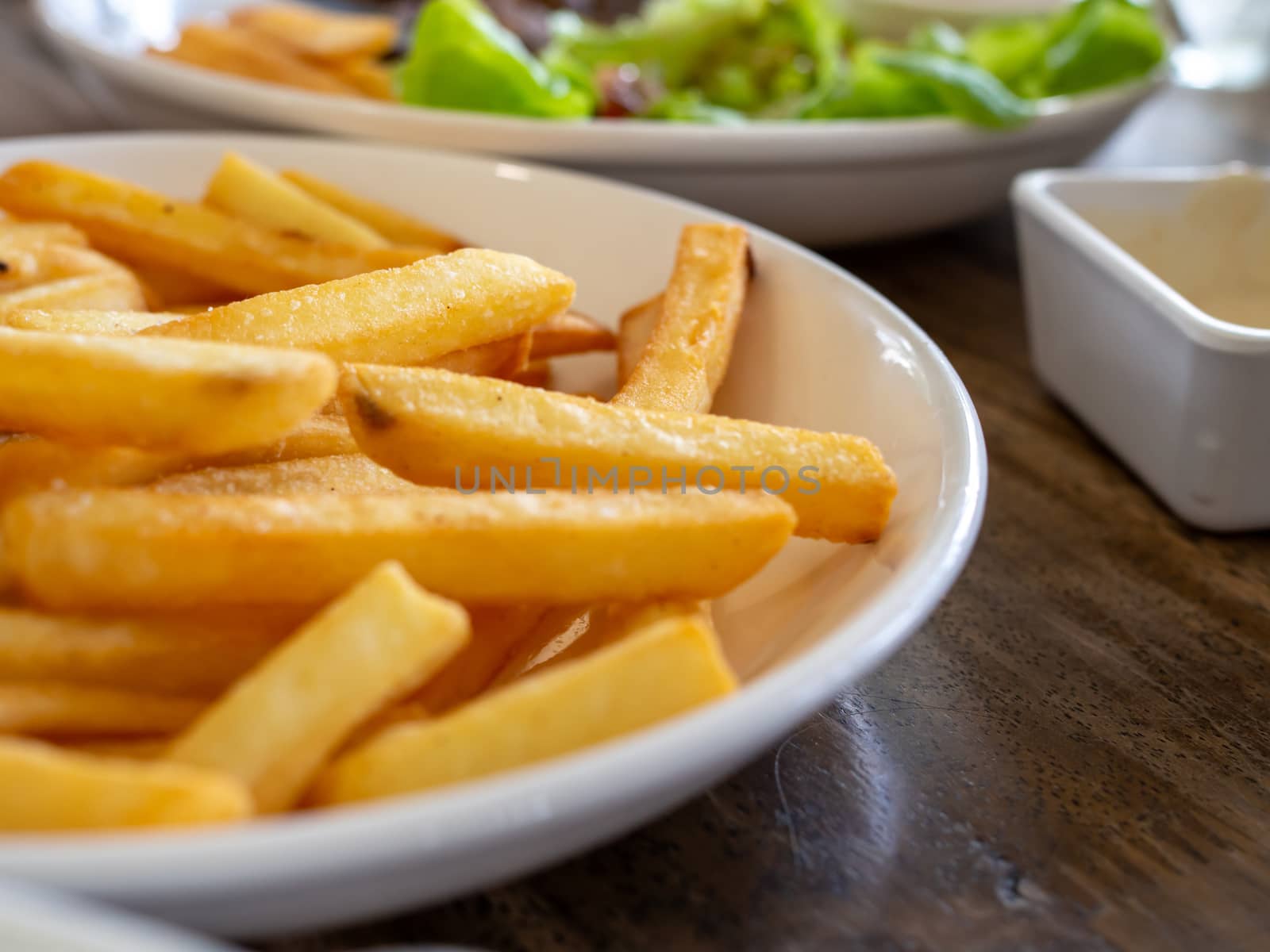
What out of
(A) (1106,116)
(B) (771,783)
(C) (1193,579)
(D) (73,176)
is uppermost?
(D) (73,176)

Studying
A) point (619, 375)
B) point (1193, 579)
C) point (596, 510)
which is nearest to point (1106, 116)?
point (1193, 579)

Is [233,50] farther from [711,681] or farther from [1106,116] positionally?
[711,681]

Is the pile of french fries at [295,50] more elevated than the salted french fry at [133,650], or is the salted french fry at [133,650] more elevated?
the pile of french fries at [295,50]

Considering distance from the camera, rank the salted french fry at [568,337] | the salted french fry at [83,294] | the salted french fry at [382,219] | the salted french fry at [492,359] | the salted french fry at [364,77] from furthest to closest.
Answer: the salted french fry at [364,77] < the salted french fry at [382,219] < the salted french fry at [568,337] < the salted french fry at [83,294] < the salted french fry at [492,359]

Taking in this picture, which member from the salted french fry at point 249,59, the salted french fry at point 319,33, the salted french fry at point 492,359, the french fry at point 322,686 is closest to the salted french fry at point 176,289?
the salted french fry at point 492,359

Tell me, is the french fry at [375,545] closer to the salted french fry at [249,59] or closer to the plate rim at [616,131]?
the plate rim at [616,131]

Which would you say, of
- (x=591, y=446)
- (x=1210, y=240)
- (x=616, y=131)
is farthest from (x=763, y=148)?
(x=591, y=446)

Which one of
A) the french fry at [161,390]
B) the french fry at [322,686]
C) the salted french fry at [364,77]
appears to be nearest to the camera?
the french fry at [322,686]

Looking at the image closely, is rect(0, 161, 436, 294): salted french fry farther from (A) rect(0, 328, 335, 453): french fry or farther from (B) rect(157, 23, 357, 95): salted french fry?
(B) rect(157, 23, 357, 95): salted french fry
